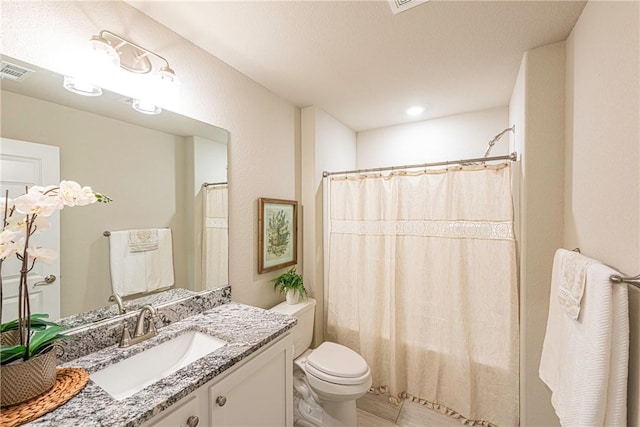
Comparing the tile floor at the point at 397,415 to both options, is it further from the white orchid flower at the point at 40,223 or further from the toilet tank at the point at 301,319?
the white orchid flower at the point at 40,223

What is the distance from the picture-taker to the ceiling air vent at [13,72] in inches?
35.5

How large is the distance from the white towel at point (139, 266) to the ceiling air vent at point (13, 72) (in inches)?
25.5

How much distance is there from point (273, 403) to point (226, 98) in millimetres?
1776

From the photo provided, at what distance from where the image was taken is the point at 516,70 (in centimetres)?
174

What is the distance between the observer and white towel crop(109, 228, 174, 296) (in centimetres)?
120

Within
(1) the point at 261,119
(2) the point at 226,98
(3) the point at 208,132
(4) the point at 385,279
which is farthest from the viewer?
(4) the point at 385,279

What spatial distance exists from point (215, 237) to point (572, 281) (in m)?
1.76

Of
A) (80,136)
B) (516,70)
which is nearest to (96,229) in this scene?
(80,136)

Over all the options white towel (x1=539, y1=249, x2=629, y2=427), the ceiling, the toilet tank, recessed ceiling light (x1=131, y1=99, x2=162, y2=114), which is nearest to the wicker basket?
recessed ceiling light (x1=131, y1=99, x2=162, y2=114)

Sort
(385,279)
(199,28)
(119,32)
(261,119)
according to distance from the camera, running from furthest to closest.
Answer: (385,279), (261,119), (199,28), (119,32)

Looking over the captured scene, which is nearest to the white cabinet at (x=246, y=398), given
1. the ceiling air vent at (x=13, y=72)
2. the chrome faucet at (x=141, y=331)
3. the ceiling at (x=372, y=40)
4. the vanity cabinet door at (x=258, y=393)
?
the vanity cabinet door at (x=258, y=393)

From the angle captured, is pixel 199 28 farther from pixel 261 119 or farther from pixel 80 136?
pixel 80 136

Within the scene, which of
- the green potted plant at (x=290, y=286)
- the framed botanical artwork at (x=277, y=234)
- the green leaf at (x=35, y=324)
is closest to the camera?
the green leaf at (x=35, y=324)

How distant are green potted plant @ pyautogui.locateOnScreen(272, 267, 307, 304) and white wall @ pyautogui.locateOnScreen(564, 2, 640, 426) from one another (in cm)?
169
